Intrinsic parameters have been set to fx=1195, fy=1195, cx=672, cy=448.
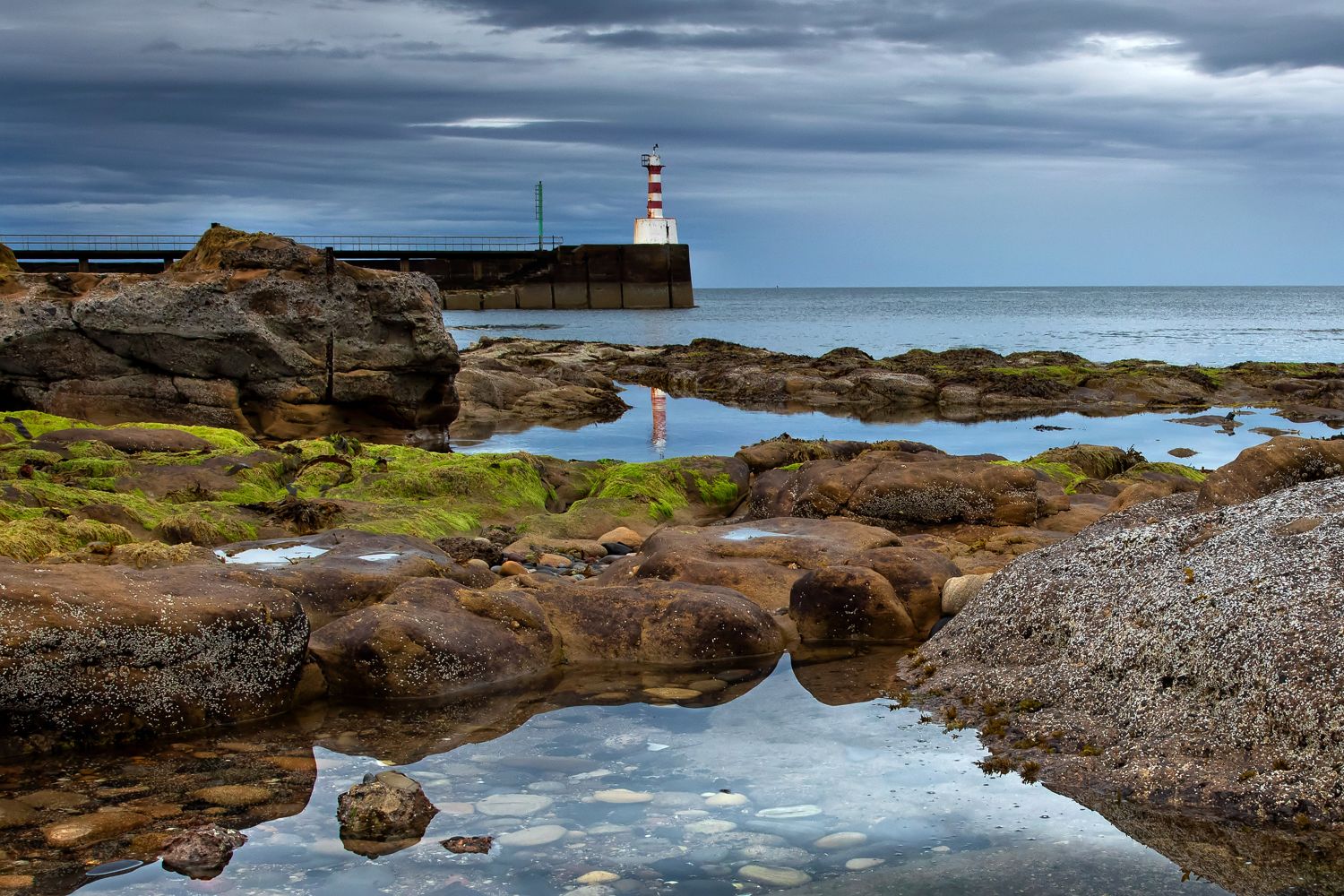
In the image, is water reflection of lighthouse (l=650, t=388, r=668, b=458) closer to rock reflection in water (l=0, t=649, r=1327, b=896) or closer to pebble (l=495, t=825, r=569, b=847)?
rock reflection in water (l=0, t=649, r=1327, b=896)

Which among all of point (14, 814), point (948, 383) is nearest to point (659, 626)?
point (14, 814)

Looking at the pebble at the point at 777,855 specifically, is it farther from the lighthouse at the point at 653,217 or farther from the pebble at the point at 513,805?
the lighthouse at the point at 653,217

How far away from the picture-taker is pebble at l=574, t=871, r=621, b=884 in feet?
12.7

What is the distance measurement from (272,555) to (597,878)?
13.4 ft

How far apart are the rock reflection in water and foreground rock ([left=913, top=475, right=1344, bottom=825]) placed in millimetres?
292

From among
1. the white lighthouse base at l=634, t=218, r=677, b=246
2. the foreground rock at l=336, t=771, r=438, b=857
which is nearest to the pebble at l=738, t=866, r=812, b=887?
the foreground rock at l=336, t=771, r=438, b=857

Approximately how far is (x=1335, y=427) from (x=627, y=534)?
16.3m

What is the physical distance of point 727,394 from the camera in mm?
28062

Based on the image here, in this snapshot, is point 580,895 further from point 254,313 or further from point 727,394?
point 727,394

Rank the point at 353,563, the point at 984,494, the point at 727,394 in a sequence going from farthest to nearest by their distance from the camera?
the point at 727,394 → the point at 984,494 → the point at 353,563

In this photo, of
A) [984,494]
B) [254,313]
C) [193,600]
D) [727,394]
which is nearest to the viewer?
[193,600]

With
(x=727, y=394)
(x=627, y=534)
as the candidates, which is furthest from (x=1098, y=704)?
(x=727, y=394)

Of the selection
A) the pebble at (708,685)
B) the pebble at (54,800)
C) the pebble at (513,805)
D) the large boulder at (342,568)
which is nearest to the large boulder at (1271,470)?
the pebble at (708,685)

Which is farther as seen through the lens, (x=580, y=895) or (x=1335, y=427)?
(x=1335, y=427)
